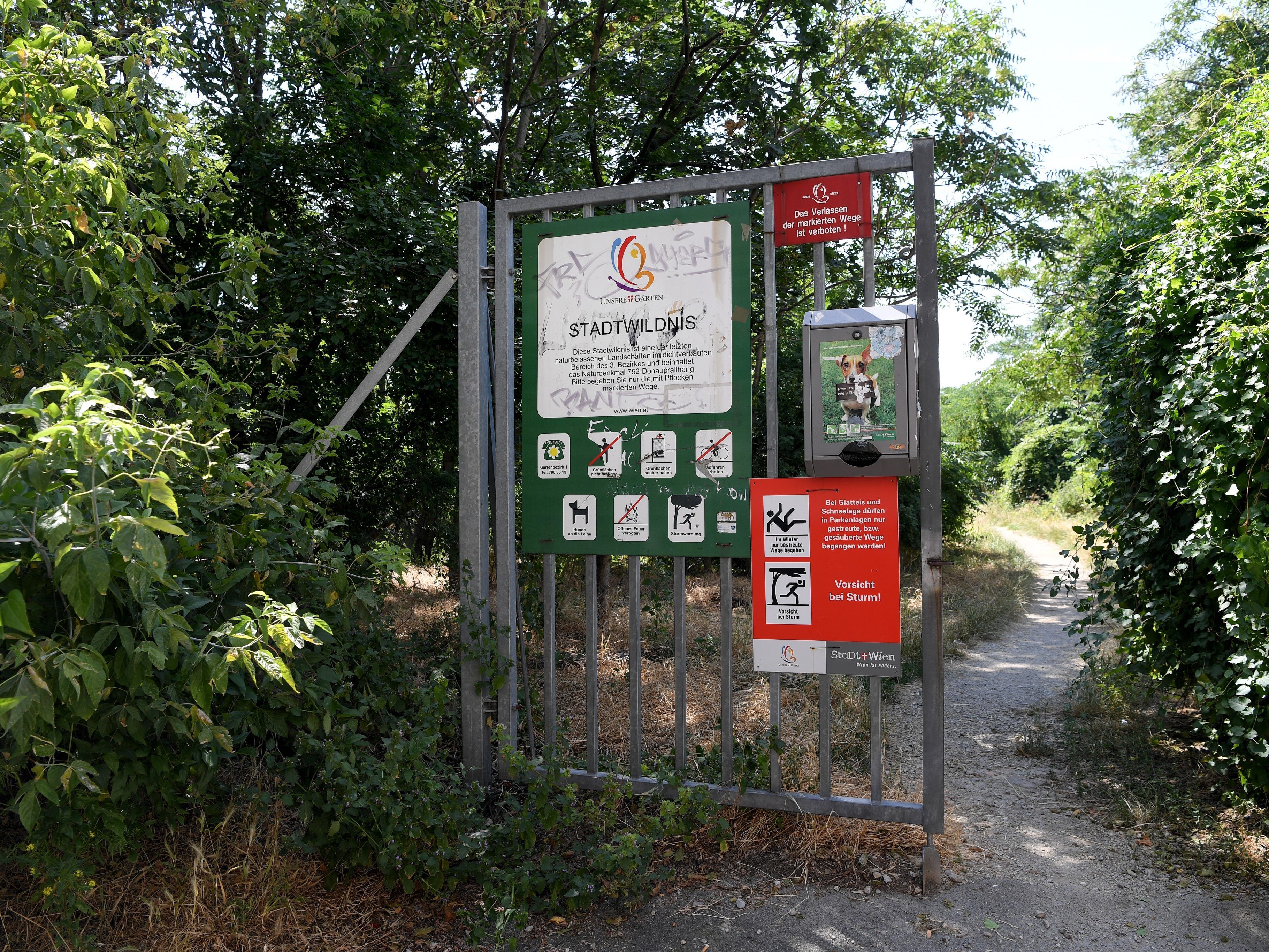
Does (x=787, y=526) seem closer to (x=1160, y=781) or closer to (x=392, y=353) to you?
(x=392, y=353)

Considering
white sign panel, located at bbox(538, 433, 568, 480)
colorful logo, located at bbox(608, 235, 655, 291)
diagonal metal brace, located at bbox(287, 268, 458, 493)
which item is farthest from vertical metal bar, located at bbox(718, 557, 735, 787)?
diagonal metal brace, located at bbox(287, 268, 458, 493)

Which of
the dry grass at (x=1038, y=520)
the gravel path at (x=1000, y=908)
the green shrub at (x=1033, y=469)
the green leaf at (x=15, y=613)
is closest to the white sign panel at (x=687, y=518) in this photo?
the gravel path at (x=1000, y=908)

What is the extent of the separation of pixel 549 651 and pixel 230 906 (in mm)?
1463

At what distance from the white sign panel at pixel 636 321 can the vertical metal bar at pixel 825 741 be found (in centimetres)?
118

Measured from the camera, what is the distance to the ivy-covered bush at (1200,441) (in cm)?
320

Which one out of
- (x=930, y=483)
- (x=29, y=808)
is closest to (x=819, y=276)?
(x=930, y=483)

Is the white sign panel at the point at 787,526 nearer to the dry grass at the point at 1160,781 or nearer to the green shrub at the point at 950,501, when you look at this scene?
the dry grass at the point at 1160,781

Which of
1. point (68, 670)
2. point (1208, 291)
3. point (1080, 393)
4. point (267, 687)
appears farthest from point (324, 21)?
point (1080, 393)

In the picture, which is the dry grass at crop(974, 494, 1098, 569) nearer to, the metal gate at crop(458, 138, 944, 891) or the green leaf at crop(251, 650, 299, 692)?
the metal gate at crop(458, 138, 944, 891)

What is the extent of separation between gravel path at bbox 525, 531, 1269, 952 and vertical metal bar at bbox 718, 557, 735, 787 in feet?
1.32

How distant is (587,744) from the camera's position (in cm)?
376

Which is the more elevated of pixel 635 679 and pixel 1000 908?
pixel 635 679

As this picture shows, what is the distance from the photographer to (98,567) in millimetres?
1815

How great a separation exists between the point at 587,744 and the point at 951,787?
75.2 inches
